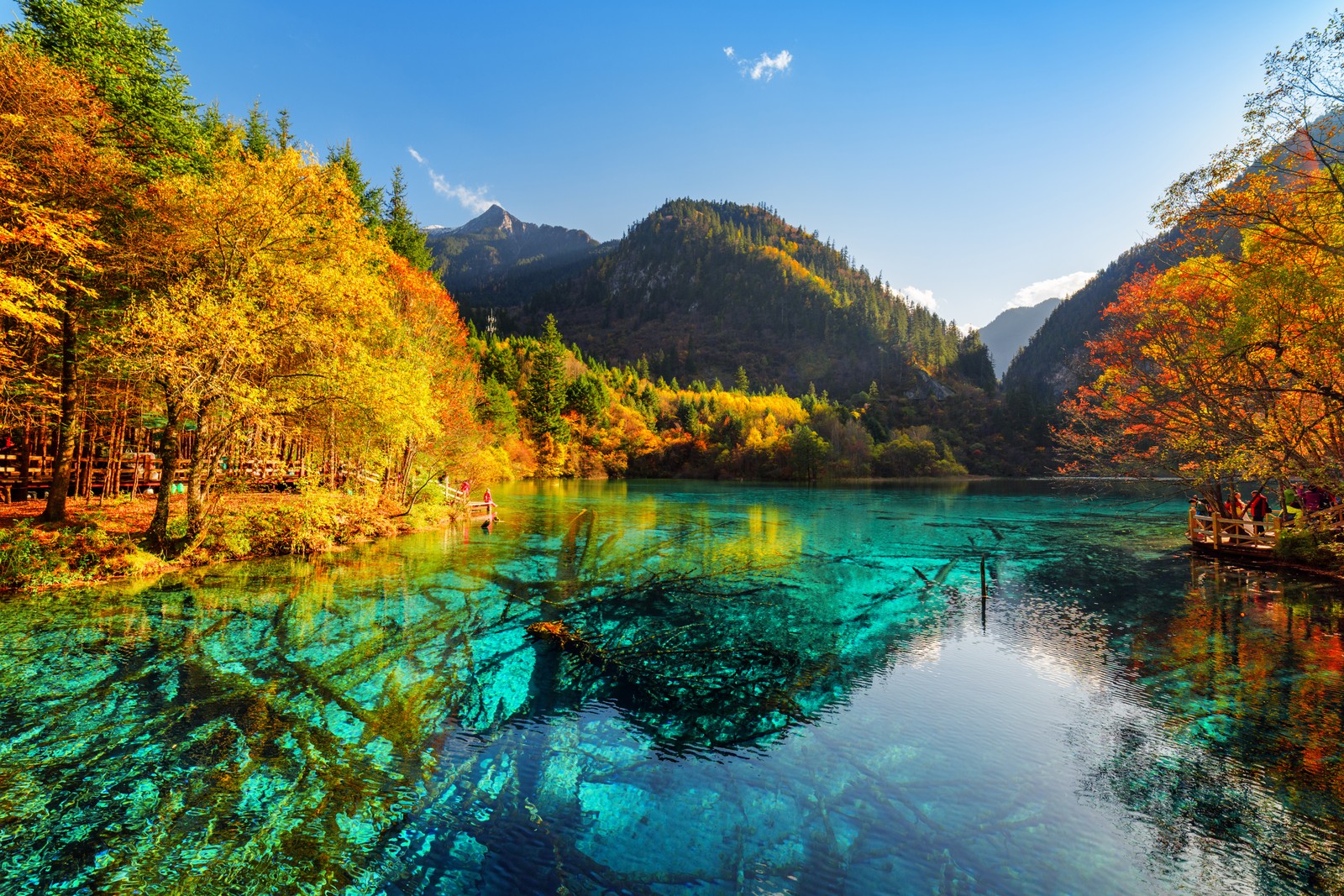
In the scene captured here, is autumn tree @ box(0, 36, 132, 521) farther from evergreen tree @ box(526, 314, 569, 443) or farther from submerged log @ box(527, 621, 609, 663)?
evergreen tree @ box(526, 314, 569, 443)

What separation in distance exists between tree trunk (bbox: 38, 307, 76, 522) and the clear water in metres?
3.81

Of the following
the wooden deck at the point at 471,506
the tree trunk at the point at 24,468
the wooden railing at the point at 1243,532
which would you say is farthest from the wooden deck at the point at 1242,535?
the tree trunk at the point at 24,468

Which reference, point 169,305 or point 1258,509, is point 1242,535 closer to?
point 1258,509

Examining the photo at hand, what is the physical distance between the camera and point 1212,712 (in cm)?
920

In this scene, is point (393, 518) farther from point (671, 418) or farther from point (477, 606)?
point (671, 418)

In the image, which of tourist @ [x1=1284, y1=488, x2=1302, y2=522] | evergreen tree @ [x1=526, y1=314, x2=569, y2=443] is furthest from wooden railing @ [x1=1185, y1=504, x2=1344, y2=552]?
evergreen tree @ [x1=526, y1=314, x2=569, y2=443]

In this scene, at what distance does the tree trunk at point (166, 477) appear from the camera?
1602 cm

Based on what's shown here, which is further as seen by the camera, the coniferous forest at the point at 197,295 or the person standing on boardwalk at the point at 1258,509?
the person standing on boardwalk at the point at 1258,509

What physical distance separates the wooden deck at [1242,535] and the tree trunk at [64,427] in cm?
3863

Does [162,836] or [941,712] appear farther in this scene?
[941,712]

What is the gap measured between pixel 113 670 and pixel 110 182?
48.3 feet

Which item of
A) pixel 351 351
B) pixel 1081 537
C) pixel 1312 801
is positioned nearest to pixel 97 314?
pixel 351 351

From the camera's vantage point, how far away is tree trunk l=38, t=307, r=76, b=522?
15.7 m

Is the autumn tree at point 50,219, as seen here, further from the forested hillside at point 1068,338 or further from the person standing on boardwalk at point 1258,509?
the forested hillside at point 1068,338
